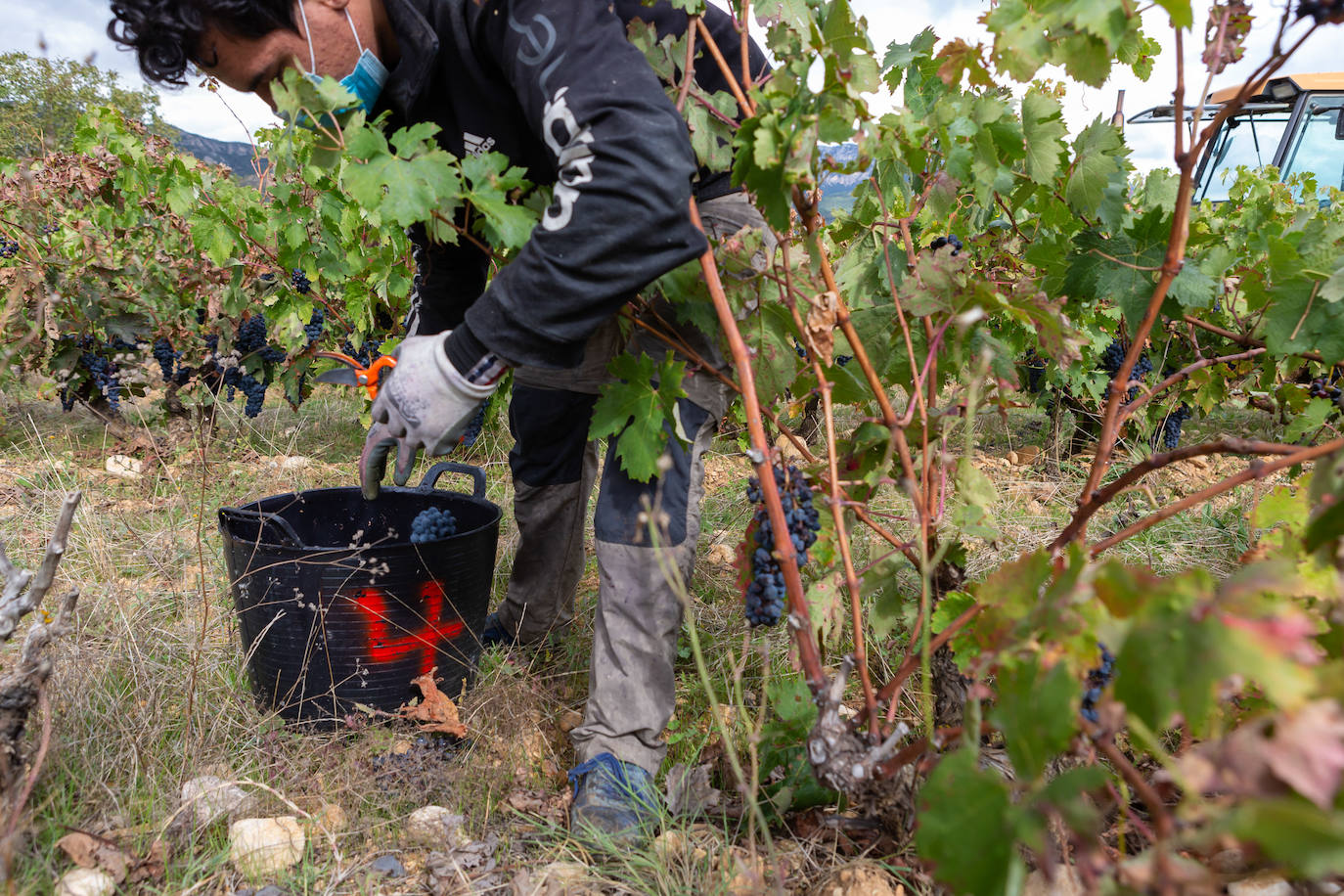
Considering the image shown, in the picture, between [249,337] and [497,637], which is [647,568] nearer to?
[497,637]

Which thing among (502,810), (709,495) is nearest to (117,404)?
(709,495)

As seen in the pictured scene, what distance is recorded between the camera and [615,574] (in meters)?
1.74

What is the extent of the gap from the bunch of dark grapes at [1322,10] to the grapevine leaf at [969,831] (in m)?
0.96

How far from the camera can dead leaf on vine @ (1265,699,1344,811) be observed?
1.46 ft

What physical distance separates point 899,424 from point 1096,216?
0.75 metres

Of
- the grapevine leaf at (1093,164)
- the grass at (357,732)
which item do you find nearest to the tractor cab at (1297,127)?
the grass at (357,732)

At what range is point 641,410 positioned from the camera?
1.59 metres

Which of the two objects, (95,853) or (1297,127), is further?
(1297,127)

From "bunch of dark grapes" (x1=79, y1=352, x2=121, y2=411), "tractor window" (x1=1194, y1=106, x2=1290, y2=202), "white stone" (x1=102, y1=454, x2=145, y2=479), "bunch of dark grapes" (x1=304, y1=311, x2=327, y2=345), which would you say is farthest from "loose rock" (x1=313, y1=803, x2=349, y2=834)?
"tractor window" (x1=1194, y1=106, x2=1290, y2=202)

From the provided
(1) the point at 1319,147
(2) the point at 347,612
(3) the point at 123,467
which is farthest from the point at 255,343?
(1) the point at 1319,147

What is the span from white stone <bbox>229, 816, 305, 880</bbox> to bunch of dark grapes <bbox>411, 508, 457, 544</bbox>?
2.26ft

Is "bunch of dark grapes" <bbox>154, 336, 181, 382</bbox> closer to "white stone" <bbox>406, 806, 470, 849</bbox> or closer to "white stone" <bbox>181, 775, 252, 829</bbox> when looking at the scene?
"white stone" <bbox>181, 775, 252, 829</bbox>

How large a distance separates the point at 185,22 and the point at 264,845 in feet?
5.03

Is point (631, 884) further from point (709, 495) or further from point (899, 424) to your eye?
point (709, 495)
